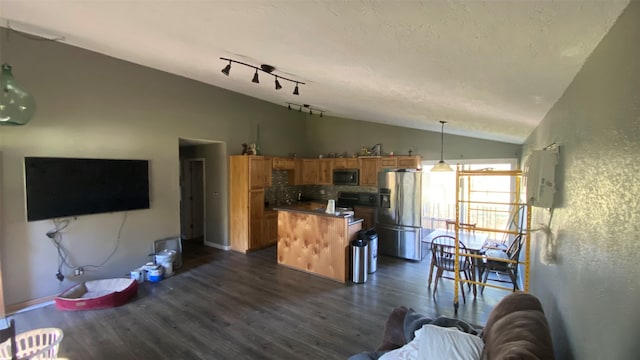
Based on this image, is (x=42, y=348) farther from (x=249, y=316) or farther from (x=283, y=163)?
(x=283, y=163)

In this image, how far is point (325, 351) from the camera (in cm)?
268

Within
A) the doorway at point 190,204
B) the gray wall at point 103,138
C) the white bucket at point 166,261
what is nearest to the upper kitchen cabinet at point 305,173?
the gray wall at point 103,138

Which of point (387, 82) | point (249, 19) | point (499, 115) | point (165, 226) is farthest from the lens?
point (165, 226)

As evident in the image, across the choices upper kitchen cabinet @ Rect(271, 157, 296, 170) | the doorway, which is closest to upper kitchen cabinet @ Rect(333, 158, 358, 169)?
upper kitchen cabinet @ Rect(271, 157, 296, 170)

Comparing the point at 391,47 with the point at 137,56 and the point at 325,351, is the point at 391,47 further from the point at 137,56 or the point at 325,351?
the point at 137,56

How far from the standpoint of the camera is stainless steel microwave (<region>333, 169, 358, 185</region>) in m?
6.90

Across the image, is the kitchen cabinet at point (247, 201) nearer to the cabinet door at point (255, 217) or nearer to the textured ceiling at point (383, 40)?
the cabinet door at point (255, 217)

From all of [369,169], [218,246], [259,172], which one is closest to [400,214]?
[369,169]

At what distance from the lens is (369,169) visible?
6.66 m

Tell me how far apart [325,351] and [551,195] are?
2400mm

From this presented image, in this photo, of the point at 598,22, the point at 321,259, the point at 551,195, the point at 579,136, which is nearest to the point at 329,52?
the point at 598,22

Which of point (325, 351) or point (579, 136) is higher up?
point (579, 136)

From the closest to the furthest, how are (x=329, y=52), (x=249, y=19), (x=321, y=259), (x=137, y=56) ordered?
(x=249, y=19) → (x=329, y=52) → (x=137, y=56) → (x=321, y=259)

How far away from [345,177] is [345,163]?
36cm
